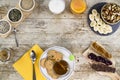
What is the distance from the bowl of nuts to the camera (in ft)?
5.89

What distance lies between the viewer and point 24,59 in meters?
1.84

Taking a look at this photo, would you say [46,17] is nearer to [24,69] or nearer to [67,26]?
[67,26]

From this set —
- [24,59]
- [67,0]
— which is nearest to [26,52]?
[24,59]

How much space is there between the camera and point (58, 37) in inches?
73.2

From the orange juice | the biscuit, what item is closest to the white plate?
the biscuit

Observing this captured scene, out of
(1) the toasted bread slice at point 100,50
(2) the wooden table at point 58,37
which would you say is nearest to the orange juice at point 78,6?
(2) the wooden table at point 58,37

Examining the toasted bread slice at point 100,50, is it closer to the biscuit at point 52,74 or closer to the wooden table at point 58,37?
the wooden table at point 58,37

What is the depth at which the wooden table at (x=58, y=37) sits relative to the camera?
185 cm

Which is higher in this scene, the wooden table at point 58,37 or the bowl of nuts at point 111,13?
the bowl of nuts at point 111,13

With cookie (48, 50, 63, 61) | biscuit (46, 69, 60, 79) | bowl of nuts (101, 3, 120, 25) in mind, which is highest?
bowl of nuts (101, 3, 120, 25)

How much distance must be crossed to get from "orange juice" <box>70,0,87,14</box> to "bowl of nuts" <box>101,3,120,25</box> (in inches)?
3.6

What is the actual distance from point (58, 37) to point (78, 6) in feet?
0.53

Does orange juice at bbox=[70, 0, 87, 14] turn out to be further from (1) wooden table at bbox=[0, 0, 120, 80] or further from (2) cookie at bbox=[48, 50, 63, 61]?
(2) cookie at bbox=[48, 50, 63, 61]

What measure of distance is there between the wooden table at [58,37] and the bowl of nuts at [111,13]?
8 centimetres
